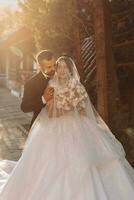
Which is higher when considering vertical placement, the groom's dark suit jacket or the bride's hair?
the bride's hair

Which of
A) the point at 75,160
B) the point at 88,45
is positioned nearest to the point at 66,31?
the point at 75,160

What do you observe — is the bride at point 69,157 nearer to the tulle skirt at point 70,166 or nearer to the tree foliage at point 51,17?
the tulle skirt at point 70,166

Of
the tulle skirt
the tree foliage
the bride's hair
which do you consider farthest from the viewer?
the tree foliage

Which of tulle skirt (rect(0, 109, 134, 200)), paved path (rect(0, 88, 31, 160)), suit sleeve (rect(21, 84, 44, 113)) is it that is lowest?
paved path (rect(0, 88, 31, 160))

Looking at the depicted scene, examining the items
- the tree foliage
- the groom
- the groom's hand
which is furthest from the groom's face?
the tree foliage

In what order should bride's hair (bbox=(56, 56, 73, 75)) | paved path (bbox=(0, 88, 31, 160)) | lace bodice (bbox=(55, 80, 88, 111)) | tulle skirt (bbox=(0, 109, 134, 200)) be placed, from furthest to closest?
paved path (bbox=(0, 88, 31, 160))
bride's hair (bbox=(56, 56, 73, 75))
lace bodice (bbox=(55, 80, 88, 111))
tulle skirt (bbox=(0, 109, 134, 200))

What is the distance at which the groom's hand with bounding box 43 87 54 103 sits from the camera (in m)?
5.57

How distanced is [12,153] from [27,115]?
26.9ft

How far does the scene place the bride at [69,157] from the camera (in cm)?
518

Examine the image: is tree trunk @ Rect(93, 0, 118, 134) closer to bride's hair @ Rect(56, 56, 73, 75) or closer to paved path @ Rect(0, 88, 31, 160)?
bride's hair @ Rect(56, 56, 73, 75)

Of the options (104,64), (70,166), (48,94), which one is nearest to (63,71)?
(48,94)

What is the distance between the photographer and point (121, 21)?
39.1 feet

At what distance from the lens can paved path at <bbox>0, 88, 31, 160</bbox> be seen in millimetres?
11219

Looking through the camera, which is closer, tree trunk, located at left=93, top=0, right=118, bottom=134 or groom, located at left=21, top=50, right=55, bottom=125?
groom, located at left=21, top=50, right=55, bottom=125
